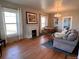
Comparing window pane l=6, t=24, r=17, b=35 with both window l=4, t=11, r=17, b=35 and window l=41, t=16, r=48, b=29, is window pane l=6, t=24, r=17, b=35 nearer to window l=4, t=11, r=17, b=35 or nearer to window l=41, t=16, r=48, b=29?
window l=4, t=11, r=17, b=35

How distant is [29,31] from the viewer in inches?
244

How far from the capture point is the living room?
323 centimetres

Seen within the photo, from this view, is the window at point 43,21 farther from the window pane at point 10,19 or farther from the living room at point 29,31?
the window pane at point 10,19

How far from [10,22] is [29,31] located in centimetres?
182

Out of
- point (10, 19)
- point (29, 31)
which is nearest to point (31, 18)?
point (29, 31)

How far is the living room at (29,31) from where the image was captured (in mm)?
3232

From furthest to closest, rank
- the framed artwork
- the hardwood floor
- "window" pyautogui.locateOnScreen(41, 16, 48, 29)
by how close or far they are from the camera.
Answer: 1. "window" pyautogui.locateOnScreen(41, 16, 48, 29)
2. the framed artwork
3. the hardwood floor

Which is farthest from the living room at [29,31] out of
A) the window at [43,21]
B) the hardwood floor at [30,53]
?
the window at [43,21]

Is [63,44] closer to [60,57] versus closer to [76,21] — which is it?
[60,57]

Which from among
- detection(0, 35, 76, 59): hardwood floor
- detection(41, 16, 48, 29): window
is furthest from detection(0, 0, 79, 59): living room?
detection(41, 16, 48, 29): window

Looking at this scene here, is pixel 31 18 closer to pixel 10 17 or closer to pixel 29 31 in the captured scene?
pixel 29 31

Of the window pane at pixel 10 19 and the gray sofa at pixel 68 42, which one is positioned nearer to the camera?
the gray sofa at pixel 68 42

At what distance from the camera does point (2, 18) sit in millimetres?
4191

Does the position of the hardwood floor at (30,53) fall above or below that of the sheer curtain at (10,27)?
below
